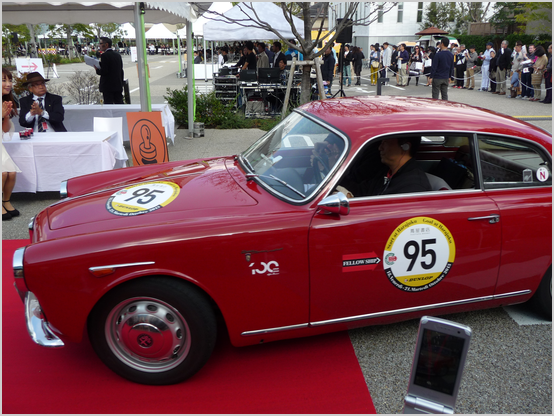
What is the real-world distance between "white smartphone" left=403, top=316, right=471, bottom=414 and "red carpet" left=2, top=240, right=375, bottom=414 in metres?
1.10

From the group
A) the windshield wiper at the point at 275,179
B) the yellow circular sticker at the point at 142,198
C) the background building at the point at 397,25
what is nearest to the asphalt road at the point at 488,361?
the windshield wiper at the point at 275,179

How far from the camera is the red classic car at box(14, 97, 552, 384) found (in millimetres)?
2699

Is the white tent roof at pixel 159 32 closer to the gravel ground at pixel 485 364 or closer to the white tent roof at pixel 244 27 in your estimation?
the white tent roof at pixel 244 27

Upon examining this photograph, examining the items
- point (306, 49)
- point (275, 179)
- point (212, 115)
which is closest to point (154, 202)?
point (275, 179)

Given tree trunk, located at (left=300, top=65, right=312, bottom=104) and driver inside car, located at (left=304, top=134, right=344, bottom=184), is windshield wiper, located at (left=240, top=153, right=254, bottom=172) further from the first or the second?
tree trunk, located at (left=300, top=65, right=312, bottom=104)

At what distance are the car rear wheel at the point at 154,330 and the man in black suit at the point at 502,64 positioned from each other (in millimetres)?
18347

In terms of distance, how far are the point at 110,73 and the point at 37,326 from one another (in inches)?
336

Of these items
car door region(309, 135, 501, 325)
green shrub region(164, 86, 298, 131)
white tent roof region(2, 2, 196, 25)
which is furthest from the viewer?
green shrub region(164, 86, 298, 131)

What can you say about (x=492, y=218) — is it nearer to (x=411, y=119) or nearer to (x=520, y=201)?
(x=520, y=201)

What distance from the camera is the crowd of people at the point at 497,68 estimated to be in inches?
631

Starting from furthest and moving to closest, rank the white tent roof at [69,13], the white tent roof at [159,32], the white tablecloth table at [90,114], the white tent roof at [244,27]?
the white tent roof at [159,32]
the white tent roof at [244,27]
the white tablecloth table at [90,114]
the white tent roof at [69,13]

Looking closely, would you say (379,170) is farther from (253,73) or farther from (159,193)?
(253,73)

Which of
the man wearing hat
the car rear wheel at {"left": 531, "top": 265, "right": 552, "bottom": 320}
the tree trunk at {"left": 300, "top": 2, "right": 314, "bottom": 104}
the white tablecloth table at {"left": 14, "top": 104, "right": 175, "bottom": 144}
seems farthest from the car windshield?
the tree trunk at {"left": 300, "top": 2, "right": 314, "bottom": 104}

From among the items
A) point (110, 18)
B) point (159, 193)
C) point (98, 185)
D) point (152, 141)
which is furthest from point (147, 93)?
point (159, 193)
